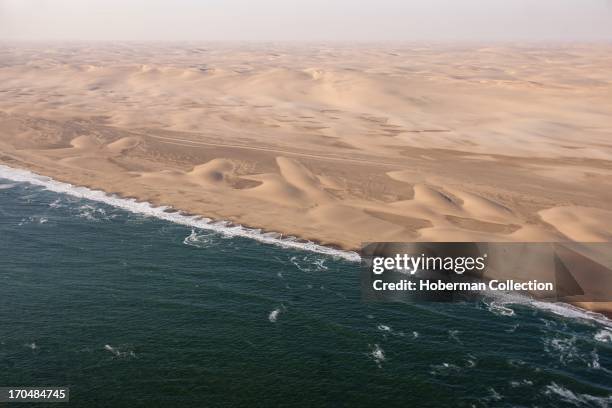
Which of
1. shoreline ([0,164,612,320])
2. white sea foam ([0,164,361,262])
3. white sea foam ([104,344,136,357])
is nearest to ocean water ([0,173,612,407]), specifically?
white sea foam ([104,344,136,357])

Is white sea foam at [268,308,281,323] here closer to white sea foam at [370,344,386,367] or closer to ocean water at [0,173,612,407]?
ocean water at [0,173,612,407]

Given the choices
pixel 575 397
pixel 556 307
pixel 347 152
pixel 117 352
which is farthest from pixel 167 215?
pixel 575 397

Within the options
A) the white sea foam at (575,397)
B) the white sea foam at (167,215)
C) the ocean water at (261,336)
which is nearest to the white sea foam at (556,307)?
the ocean water at (261,336)

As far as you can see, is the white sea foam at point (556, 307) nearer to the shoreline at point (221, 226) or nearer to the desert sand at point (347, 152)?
the shoreline at point (221, 226)

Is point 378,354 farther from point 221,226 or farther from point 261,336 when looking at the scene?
point 221,226

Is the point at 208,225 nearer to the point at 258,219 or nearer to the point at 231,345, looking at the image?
the point at 258,219

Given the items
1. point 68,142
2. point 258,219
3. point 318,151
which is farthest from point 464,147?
point 68,142
